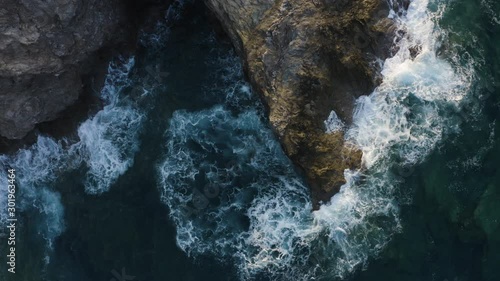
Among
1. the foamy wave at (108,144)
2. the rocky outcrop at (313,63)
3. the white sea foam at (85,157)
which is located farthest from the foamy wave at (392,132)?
the white sea foam at (85,157)

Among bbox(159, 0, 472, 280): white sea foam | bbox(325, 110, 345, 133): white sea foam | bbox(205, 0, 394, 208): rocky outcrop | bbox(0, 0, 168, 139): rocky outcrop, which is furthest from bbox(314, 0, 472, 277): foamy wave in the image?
bbox(0, 0, 168, 139): rocky outcrop

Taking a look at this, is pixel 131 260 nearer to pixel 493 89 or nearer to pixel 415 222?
pixel 415 222

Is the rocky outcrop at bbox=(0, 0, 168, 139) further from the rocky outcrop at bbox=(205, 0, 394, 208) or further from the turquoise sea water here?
the rocky outcrop at bbox=(205, 0, 394, 208)

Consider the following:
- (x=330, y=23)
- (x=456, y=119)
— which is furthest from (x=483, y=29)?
(x=330, y=23)

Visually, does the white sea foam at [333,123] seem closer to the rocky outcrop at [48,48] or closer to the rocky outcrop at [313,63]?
the rocky outcrop at [313,63]

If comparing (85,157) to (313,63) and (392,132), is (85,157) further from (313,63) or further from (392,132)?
(392,132)

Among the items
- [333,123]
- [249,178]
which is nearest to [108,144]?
[249,178]
